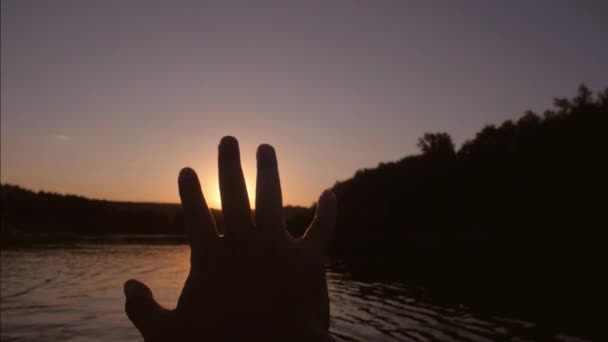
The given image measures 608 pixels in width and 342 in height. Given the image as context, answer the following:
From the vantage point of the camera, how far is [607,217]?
5366 cm

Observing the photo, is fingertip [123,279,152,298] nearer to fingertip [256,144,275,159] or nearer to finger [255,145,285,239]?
finger [255,145,285,239]

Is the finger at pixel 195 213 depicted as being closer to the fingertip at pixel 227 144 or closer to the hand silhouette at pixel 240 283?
the hand silhouette at pixel 240 283

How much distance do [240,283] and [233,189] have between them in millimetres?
415

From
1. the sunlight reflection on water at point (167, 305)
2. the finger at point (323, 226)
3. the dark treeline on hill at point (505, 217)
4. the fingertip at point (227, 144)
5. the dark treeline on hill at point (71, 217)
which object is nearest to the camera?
the fingertip at point (227, 144)

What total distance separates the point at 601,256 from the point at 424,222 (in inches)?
1730

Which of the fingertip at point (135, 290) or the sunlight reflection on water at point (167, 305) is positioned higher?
the fingertip at point (135, 290)

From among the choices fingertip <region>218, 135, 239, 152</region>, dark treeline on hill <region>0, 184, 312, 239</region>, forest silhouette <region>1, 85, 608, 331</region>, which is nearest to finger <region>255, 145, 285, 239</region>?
fingertip <region>218, 135, 239, 152</region>

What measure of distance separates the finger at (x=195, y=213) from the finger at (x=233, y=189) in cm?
9

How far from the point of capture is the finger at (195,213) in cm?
183

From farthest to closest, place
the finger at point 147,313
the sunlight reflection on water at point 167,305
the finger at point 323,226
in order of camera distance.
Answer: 1. the sunlight reflection on water at point 167,305
2. the finger at point 323,226
3. the finger at point 147,313

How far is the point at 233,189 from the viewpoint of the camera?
1788 millimetres

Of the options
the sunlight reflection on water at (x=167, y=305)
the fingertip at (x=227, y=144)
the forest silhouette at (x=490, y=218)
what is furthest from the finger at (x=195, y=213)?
the forest silhouette at (x=490, y=218)

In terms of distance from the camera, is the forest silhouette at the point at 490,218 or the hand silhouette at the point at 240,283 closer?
the hand silhouette at the point at 240,283

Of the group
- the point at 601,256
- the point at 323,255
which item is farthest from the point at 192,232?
the point at 601,256
